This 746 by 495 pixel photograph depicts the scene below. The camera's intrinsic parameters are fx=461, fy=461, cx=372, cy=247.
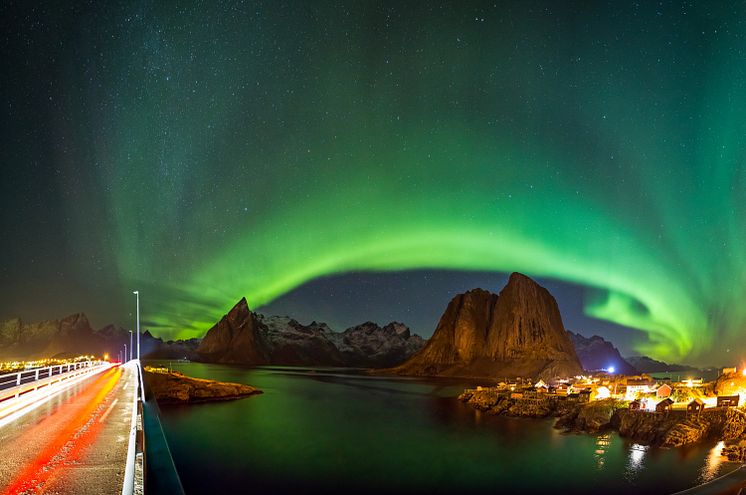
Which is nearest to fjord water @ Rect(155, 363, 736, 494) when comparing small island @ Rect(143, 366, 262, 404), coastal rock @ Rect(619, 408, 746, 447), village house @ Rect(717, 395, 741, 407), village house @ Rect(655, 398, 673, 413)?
coastal rock @ Rect(619, 408, 746, 447)

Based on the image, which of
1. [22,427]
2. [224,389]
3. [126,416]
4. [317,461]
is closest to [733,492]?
[317,461]

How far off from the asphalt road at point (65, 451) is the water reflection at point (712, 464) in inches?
1958

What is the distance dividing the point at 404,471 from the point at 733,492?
27.5 meters

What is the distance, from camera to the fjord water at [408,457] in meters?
41.7

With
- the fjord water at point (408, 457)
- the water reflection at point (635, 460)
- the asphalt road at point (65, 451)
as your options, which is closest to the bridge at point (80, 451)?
the asphalt road at point (65, 451)

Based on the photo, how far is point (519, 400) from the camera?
9500 cm

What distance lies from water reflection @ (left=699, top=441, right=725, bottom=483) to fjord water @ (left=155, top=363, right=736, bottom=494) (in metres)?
0.09

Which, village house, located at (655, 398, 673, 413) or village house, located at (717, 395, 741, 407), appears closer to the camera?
village house, located at (655, 398, 673, 413)

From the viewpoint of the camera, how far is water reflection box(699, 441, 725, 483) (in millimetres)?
43162

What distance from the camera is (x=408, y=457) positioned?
173 feet

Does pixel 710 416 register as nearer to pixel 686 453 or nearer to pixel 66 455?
pixel 686 453

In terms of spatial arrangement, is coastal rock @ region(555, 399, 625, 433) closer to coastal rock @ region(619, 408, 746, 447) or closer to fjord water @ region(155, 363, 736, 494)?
fjord water @ region(155, 363, 736, 494)

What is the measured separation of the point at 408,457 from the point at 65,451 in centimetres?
4688

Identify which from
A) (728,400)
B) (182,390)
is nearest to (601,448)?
(728,400)
